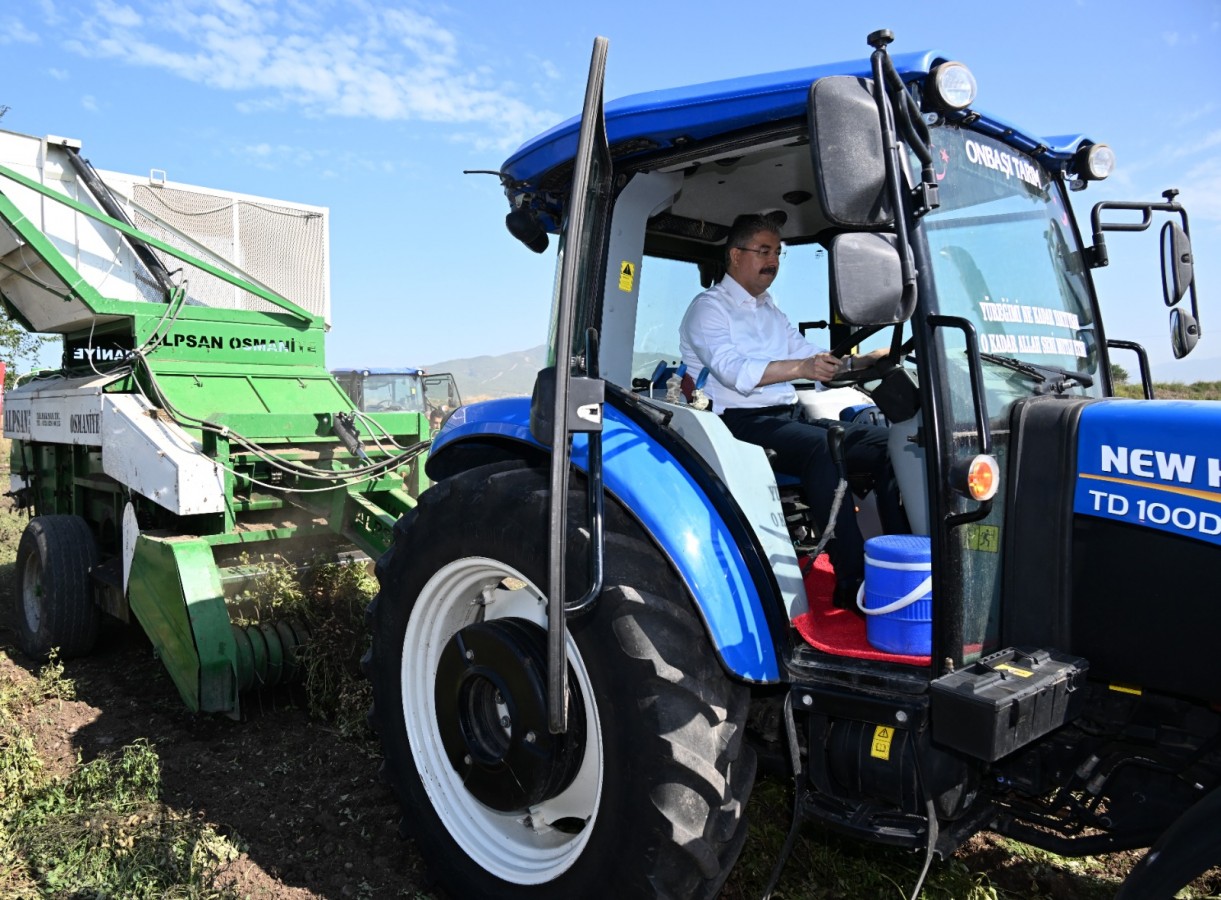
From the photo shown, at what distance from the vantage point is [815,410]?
11.7 ft

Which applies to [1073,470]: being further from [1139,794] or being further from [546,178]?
[546,178]

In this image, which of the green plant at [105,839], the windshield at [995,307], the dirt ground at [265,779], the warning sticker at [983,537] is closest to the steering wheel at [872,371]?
the windshield at [995,307]

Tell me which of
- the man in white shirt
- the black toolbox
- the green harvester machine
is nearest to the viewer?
the black toolbox

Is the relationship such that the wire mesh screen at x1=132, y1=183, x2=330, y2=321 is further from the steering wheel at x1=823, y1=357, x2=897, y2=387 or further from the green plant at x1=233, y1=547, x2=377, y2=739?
the steering wheel at x1=823, y1=357, x2=897, y2=387

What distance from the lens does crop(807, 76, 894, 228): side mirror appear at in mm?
1907

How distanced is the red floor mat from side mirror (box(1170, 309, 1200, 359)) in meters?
1.49

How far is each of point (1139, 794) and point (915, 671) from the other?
1.97 feet

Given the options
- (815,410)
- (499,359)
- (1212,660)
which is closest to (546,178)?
(815,410)

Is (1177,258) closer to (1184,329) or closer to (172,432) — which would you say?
(1184,329)

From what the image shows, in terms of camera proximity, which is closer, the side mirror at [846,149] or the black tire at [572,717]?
the side mirror at [846,149]

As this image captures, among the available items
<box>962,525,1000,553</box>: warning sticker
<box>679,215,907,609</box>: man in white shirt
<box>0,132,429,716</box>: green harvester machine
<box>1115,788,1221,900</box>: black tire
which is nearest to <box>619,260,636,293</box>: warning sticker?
<box>679,215,907,609</box>: man in white shirt

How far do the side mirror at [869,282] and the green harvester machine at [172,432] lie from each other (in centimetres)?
328

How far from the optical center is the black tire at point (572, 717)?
212cm

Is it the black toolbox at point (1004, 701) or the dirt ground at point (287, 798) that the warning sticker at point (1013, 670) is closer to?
the black toolbox at point (1004, 701)
